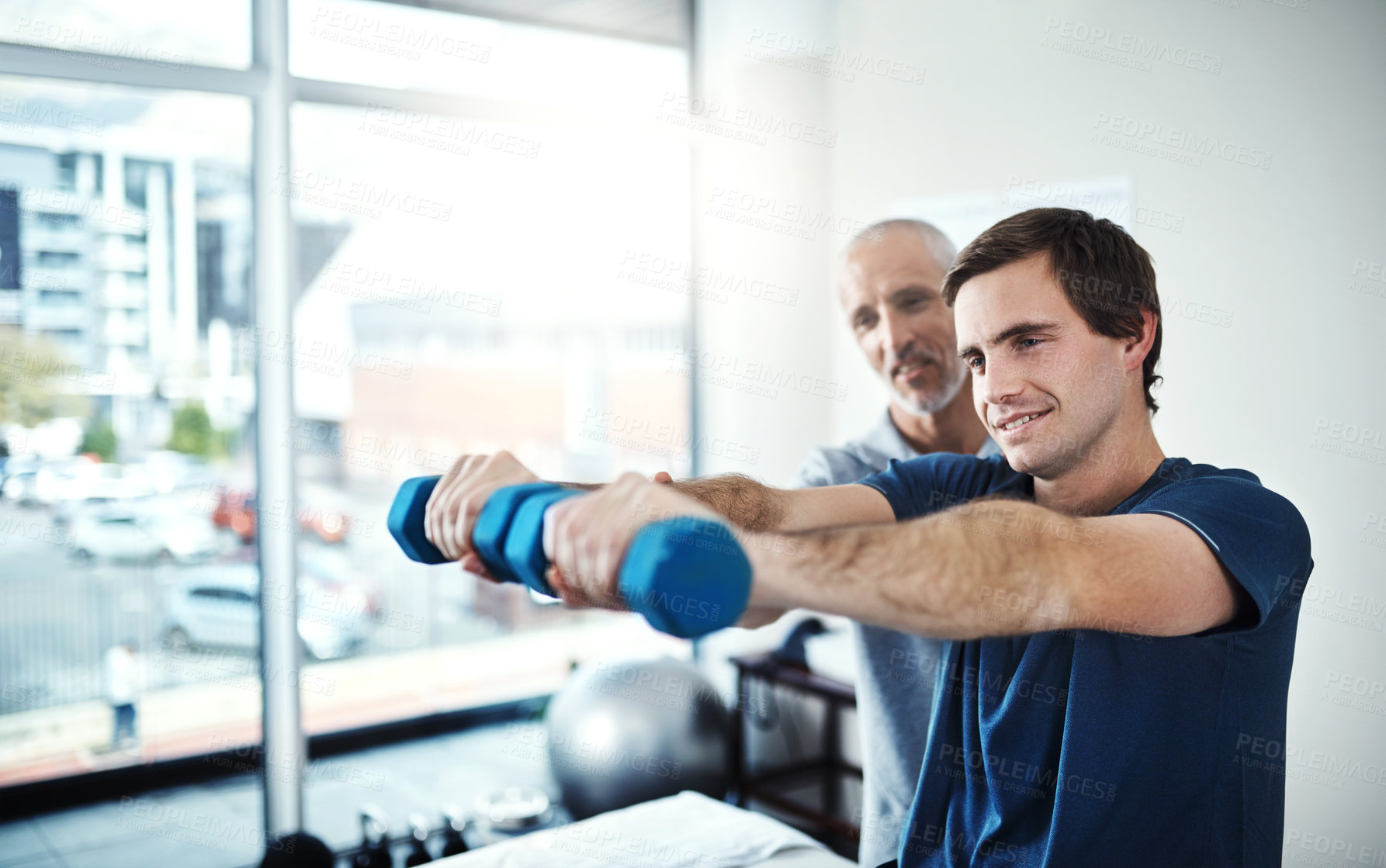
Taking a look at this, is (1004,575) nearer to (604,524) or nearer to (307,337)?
(604,524)

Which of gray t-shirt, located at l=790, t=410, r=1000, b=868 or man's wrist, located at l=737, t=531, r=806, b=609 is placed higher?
man's wrist, located at l=737, t=531, r=806, b=609

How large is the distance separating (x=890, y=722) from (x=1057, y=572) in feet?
3.05

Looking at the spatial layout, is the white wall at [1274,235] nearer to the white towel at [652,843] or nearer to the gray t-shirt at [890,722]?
the gray t-shirt at [890,722]

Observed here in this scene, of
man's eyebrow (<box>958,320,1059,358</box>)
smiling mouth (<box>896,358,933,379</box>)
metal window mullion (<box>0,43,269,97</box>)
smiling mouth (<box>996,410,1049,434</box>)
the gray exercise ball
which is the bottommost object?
the gray exercise ball

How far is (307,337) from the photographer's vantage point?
11.7 feet

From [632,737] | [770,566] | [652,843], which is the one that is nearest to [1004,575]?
[770,566]

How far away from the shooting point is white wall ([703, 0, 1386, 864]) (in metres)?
2.51

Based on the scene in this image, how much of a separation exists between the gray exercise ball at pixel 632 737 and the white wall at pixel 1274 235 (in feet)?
5.36

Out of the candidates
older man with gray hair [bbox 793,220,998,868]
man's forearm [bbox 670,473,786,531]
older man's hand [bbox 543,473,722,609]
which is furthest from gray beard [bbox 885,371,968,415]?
older man's hand [bbox 543,473,722,609]

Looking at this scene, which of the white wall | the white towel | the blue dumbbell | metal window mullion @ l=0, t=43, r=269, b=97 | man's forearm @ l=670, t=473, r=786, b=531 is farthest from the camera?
metal window mullion @ l=0, t=43, r=269, b=97

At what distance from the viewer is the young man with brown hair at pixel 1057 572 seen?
1.04m

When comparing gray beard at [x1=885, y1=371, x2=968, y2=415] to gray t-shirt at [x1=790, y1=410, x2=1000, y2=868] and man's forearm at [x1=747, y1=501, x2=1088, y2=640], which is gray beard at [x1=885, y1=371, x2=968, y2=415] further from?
man's forearm at [x1=747, y1=501, x2=1088, y2=640]

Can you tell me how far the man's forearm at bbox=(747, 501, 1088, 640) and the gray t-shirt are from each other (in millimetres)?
798

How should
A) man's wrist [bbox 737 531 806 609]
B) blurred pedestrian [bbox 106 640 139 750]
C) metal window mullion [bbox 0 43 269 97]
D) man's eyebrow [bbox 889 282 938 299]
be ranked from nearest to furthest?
man's wrist [bbox 737 531 806 609] < man's eyebrow [bbox 889 282 938 299] < metal window mullion [bbox 0 43 269 97] < blurred pedestrian [bbox 106 640 139 750]
